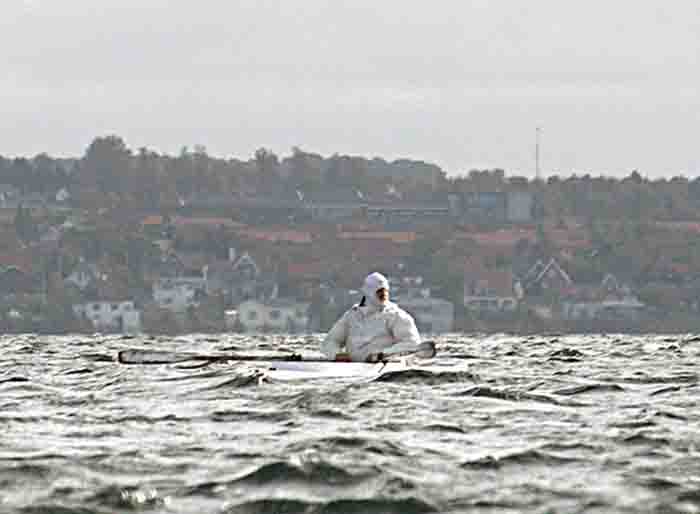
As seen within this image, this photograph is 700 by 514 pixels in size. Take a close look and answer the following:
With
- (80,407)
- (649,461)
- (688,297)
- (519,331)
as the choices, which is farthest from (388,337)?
(688,297)

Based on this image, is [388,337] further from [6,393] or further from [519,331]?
[519,331]

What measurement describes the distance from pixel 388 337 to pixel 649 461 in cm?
1067

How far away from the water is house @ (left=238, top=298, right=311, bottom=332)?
5336 inches

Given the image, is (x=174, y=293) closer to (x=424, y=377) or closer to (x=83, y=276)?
(x=83, y=276)

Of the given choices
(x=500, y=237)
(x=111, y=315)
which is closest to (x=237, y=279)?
(x=111, y=315)

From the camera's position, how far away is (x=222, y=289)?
7082 inches

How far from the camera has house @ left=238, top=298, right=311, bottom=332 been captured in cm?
16375

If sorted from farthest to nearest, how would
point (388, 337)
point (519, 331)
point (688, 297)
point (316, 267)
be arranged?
point (316, 267) → point (688, 297) → point (519, 331) → point (388, 337)

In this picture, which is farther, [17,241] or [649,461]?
[17,241]

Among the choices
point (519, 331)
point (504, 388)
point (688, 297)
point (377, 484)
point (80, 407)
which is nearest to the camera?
point (377, 484)

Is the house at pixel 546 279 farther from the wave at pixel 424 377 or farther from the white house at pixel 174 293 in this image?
the wave at pixel 424 377

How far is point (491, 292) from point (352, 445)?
512 feet

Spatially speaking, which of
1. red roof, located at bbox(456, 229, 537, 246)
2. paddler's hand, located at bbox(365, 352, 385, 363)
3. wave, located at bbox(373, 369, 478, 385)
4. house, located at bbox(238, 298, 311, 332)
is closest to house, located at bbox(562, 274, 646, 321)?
red roof, located at bbox(456, 229, 537, 246)

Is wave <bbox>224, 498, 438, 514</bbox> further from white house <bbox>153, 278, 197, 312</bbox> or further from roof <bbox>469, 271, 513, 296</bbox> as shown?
roof <bbox>469, 271, 513, 296</bbox>
